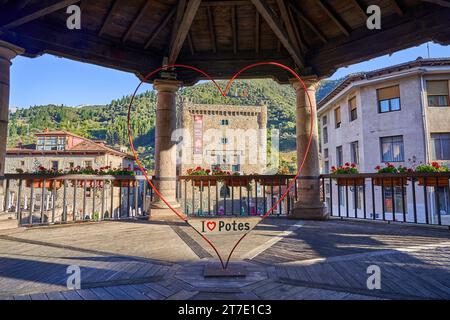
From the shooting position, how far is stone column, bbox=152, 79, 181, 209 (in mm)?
6422

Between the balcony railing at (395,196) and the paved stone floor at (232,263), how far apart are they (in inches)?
36.5

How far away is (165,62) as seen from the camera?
6.49 metres

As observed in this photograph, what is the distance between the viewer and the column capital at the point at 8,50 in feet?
15.7

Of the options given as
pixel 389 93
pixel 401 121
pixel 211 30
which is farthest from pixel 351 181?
pixel 389 93

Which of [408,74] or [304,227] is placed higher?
[408,74]

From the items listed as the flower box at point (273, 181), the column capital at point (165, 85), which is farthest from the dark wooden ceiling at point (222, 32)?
the flower box at point (273, 181)

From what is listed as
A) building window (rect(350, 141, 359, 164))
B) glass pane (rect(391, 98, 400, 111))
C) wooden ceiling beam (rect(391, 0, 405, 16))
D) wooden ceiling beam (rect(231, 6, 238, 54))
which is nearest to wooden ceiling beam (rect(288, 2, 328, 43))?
wooden ceiling beam (rect(231, 6, 238, 54))

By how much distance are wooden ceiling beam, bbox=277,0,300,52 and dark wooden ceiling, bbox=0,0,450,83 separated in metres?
0.02

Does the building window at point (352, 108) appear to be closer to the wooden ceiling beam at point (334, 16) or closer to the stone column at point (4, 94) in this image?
the wooden ceiling beam at point (334, 16)

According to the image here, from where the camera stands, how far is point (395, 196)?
17.5 metres
